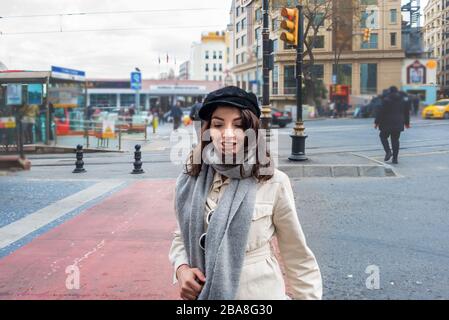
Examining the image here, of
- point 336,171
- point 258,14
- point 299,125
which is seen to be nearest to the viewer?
point 258,14

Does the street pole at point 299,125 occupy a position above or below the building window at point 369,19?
below

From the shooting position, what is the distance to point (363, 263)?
4.30 metres

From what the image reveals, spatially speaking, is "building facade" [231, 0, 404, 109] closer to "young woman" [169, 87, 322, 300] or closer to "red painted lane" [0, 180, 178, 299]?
"red painted lane" [0, 180, 178, 299]

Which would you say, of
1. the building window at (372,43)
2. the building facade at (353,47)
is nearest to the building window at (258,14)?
the building facade at (353,47)

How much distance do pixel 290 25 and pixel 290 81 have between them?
77 cm

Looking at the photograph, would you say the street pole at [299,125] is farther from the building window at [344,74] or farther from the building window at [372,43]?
the building window at [372,43]

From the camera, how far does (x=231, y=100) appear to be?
5.55 feet

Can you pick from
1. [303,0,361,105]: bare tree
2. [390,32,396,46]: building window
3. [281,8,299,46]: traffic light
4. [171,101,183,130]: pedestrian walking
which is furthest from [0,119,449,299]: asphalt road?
[171,101,183,130]: pedestrian walking

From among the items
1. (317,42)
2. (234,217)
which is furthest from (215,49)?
(234,217)

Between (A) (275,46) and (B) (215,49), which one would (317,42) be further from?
(B) (215,49)

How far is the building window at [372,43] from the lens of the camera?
4.31 m

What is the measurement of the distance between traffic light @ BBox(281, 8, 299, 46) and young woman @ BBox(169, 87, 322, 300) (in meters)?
4.42

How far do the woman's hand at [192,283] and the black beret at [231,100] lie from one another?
23.4 inches
